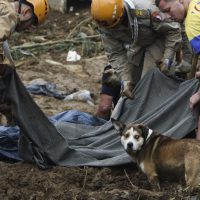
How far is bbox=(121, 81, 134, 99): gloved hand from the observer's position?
782 cm

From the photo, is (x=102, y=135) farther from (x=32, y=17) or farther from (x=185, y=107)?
(x=32, y=17)

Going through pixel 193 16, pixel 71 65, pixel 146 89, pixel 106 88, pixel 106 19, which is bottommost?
pixel 71 65

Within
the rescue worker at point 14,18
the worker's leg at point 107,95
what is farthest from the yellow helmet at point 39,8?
the worker's leg at point 107,95

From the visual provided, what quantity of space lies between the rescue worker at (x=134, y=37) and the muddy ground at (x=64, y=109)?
59.4 inches

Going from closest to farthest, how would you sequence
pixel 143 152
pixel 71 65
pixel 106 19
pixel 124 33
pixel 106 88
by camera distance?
pixel 143 152 < pixel 106 19 < pixel 124 33 < pixel 106 88 < pixel 71 65

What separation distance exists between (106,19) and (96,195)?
8.15 feet

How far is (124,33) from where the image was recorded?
808 centimetres

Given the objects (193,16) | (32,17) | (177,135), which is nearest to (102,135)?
(177,135)

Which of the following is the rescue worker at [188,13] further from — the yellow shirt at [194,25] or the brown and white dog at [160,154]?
the brown and white dog at [160,154]

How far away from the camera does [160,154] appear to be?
6266 millimetres

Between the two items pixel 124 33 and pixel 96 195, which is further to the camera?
pixel 124 33

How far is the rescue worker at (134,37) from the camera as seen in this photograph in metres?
7.59

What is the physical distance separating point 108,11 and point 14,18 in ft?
4.84

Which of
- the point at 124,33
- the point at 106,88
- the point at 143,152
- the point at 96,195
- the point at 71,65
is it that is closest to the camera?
the point at 96,195
